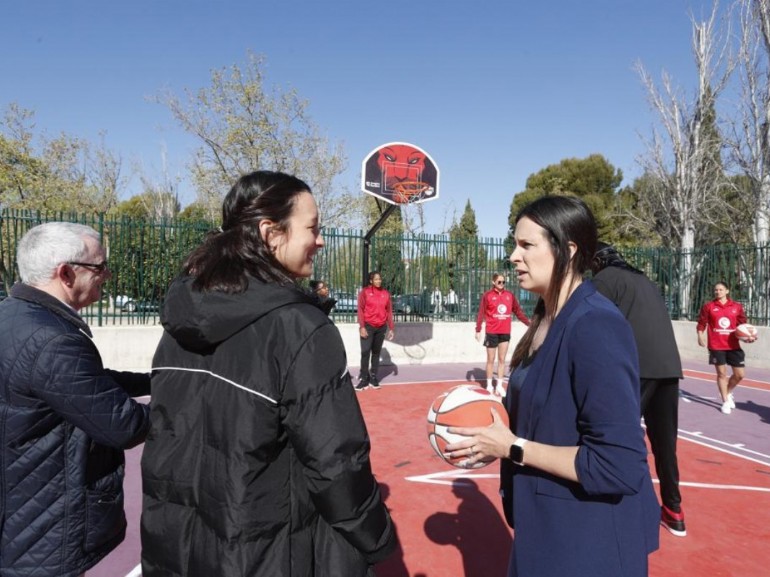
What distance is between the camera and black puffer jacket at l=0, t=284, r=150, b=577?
6.10ft

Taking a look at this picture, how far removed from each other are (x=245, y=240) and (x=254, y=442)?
0.60 meters

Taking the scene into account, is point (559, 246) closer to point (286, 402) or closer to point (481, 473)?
point (286, 402)

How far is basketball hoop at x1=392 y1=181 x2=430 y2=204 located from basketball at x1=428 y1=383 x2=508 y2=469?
10.6 metres

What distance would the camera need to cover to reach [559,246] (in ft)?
5.93

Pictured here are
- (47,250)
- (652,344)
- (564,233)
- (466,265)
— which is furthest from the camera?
(466,265)

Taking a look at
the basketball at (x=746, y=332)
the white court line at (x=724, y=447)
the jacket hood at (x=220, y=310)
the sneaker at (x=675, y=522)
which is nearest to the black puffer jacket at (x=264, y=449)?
the jacket hood at (x=220, y=310)

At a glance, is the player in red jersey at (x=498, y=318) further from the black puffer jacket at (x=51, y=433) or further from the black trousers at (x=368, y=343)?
the black puffer jacket at (x=51, y=433)

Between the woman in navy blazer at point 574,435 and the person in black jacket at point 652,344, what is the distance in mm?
1971

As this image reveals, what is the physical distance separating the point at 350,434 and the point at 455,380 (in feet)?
31.8

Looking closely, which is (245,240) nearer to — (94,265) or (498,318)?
(94,265)

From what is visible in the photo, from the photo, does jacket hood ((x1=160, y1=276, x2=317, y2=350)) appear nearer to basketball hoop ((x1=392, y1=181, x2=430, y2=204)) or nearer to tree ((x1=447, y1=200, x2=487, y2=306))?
basketball hoop ((x1=392, y1=181, x2=430, y2=204))

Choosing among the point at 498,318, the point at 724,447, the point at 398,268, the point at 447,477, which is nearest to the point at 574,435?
the point at 447,477

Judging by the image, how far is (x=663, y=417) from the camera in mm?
3734

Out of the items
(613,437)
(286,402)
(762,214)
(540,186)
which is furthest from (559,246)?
(540,186)
